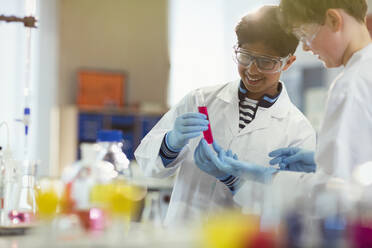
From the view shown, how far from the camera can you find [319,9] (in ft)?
4.75

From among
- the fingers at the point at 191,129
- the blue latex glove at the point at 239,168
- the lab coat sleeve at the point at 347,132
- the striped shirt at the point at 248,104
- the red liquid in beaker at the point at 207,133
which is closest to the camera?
the lab coat sleeve at the point at 347,132

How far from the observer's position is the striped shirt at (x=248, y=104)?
1990 mm

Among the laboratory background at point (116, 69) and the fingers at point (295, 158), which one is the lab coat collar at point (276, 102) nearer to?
the fingers at point (295, 158)

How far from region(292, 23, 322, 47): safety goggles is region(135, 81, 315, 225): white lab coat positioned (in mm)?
492

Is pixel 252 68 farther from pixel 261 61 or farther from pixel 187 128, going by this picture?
pixel 187 128

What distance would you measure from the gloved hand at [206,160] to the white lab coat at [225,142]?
0.33 ft

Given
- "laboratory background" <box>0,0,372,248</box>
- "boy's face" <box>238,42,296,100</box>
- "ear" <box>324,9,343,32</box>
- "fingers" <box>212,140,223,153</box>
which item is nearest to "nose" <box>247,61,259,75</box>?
"boy's face" <box>238,42,296,100</box>

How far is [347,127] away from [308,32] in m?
0.33

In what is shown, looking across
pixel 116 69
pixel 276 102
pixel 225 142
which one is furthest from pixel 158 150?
pixel 116 69

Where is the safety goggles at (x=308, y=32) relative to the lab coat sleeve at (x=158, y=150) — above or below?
above

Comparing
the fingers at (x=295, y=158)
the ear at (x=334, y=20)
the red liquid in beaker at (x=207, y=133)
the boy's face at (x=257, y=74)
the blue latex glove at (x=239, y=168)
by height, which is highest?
the ear at (x=334, y=20)

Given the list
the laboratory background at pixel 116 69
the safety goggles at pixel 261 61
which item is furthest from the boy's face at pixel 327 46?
the laboratory background at pixel 116 69

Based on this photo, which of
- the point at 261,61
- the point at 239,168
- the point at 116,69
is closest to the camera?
the point at 239,168

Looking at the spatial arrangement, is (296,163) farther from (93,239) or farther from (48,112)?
(48,112)
